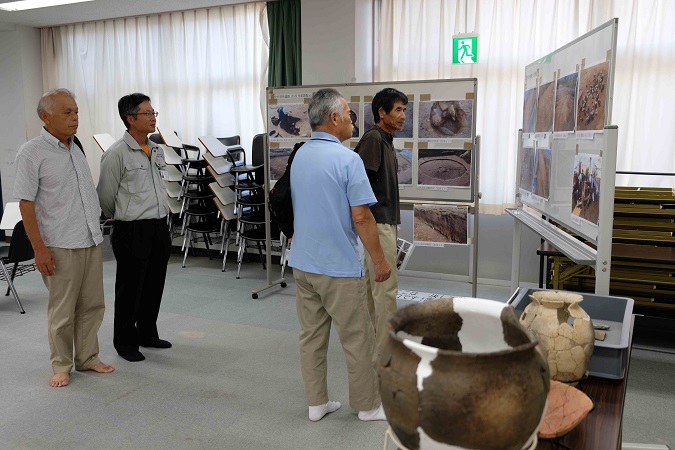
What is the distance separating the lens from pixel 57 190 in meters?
2.98

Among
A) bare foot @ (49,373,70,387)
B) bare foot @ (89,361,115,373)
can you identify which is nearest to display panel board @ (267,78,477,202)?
bare foot @ (89,361,115,373)

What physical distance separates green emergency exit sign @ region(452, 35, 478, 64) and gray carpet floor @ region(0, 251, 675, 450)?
8.97ft

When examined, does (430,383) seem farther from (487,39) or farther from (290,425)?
(487,39)

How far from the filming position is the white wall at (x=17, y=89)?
7.75 m

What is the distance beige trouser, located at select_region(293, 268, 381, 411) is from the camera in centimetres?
250

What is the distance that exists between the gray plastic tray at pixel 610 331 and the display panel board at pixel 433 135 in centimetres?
265

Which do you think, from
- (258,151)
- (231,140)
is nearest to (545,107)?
(258,151)

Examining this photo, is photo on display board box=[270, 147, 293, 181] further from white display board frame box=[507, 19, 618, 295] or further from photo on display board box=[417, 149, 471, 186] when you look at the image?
Result: white display board frame box=[507, 19, 618, 295]

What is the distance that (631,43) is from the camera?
4664 mm

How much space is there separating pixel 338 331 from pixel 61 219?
1552 millimetres

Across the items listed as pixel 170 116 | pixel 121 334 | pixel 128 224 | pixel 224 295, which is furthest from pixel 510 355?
pixel 170 116

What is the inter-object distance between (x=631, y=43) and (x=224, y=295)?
13.0 ft

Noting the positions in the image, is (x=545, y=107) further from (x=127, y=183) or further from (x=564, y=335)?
(x=127, y=183)

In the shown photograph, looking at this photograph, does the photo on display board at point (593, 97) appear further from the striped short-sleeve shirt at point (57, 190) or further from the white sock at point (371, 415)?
the striped short-sleeve shirt at point (57, 190)
